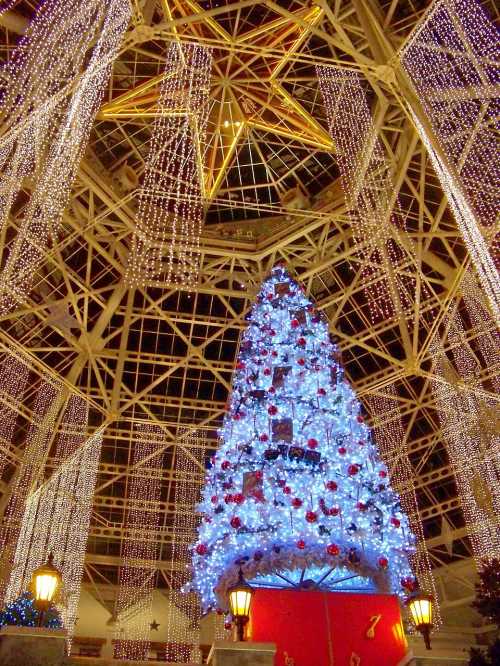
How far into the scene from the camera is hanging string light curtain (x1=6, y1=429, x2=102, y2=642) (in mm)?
16125

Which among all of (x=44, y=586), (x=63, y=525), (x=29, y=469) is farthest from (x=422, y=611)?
(x=29, y=469)

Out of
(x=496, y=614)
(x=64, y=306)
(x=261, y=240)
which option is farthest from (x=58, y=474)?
(x=496, y=614)

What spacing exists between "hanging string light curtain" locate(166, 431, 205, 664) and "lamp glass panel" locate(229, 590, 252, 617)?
14.2 m

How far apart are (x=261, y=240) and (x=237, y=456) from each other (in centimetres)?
938

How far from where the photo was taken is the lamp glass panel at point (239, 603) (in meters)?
6.37

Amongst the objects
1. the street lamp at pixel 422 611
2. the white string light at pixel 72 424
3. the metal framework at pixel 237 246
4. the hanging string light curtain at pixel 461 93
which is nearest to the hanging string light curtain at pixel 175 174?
the metal framework at pixel 237 246

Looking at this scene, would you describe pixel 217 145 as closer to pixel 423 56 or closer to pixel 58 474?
pixel 423 56

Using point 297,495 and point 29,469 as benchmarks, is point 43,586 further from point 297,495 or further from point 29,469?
point 29,469

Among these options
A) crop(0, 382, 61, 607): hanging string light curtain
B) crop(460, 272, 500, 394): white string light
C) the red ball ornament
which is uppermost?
crop(460, 272, 500, 394): white string light

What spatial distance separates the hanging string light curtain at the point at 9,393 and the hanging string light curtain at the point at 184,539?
492 centimetres

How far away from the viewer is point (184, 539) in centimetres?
2122

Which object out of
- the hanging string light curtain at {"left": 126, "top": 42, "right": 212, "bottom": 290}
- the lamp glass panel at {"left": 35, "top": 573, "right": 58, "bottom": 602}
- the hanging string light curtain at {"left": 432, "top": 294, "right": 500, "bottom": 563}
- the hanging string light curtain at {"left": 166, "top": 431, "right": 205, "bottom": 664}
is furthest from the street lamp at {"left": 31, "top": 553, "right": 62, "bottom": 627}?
the hanging string light curtain at {"left": 166, "top": 431, "right": 205, "bottom": 664}

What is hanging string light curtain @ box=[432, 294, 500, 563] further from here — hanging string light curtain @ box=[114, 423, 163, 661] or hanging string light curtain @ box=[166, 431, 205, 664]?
hanging string light curtain @ box=[114, 423, 163, 661]

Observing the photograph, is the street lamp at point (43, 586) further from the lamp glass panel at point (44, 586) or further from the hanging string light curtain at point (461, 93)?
the hanging string light curtain at point (461, 93)
